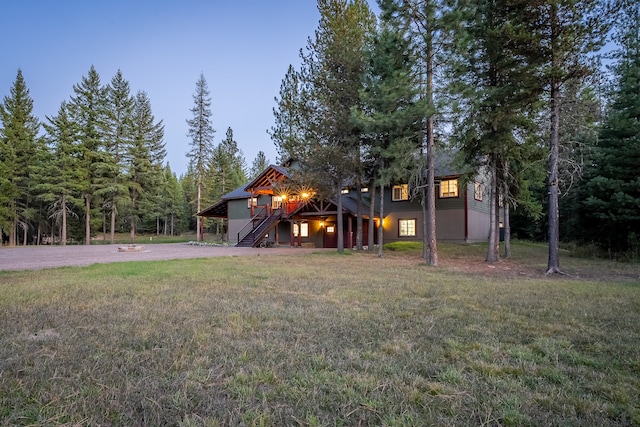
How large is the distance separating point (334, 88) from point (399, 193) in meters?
9.50

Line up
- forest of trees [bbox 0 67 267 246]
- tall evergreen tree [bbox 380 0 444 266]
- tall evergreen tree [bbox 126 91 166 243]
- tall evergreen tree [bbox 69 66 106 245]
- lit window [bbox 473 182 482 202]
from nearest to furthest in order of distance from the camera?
tall evergreen tree [bbox 380 0 444 266] < lit window [bbox 473 182 482 202] < forest of trees [bbox 0 67 267 246] < tall evergreen tree [bbox 69 66 106 245] < tall evergreen tree [bbox 126 91 166 243]

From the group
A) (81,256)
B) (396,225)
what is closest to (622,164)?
(396,225)

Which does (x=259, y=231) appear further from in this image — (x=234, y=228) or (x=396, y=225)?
(x=396, y=225)

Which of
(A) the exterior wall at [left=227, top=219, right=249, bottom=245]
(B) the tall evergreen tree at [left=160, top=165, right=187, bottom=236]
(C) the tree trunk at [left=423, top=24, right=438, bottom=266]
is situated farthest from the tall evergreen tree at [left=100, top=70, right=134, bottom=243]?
(C) the tree trunk at [left=423, top=24, right=438, bottom=266]

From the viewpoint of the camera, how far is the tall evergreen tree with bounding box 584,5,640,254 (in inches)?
497

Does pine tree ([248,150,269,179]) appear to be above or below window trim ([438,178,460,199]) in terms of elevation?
above

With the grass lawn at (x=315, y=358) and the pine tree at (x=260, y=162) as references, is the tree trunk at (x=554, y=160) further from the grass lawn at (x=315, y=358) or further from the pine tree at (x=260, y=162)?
the pine tree at (x=260, y=162)

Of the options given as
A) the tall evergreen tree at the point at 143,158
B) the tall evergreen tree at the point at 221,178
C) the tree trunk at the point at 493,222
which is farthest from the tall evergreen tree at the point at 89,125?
the tree trunk at the point at 493,222

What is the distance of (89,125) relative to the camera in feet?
96.8

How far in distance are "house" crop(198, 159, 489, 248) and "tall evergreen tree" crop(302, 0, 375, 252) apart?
2.62 metres

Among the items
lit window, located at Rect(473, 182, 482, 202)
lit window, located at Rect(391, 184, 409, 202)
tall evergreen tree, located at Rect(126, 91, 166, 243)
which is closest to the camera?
lit window, located at Rect(473, 182, 482, 202)

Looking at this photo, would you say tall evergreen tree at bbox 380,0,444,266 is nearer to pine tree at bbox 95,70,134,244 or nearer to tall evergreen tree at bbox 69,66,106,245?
pine tree at bbox 95,70,134,244

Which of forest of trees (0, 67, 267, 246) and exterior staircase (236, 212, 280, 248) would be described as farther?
forest of trees (0, 67, 267, 246)

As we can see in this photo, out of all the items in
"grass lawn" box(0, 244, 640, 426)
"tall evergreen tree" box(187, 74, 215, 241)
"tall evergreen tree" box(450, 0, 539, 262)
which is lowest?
"grass lawn" box(0, 244, 640, 426)
